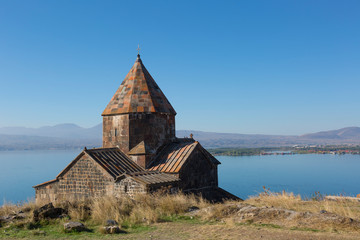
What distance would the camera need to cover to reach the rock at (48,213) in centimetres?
746

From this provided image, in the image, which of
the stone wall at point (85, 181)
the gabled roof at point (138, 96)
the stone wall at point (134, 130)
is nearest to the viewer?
the stone wall at point (85, 181)

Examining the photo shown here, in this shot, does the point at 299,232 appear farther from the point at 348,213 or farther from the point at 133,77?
the point at 133,77

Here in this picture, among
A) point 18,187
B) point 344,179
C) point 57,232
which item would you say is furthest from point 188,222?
point 344,179

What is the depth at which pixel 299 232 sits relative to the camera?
6105 mm

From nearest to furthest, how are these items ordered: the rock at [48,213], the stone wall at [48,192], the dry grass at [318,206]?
the rock at [48,213]
the dry grass at [318,206]
the stone wall at [48,192]

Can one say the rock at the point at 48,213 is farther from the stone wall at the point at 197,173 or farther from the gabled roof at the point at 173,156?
the stone wall at the point at 197,173

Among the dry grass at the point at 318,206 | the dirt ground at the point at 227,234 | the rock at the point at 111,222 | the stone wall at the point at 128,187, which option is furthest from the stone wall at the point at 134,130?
the dirt ground at the point at 227,234

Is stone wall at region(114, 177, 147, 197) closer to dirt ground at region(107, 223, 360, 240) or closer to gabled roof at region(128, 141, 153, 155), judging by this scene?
gabled roof at region(128, 141, 153, 155)

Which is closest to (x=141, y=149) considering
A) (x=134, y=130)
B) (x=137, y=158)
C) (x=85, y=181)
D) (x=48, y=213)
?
(x=137, y=158)

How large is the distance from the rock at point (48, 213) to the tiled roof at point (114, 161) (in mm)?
3150

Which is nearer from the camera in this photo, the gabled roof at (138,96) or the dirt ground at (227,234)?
the dirt ground at (227,234)

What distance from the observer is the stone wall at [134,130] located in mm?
12859

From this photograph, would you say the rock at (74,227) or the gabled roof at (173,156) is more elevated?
the gabled roof at (173,156)

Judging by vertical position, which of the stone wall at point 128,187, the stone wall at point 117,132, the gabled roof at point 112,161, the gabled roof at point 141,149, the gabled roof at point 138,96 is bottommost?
the stone wall at point 128,187
